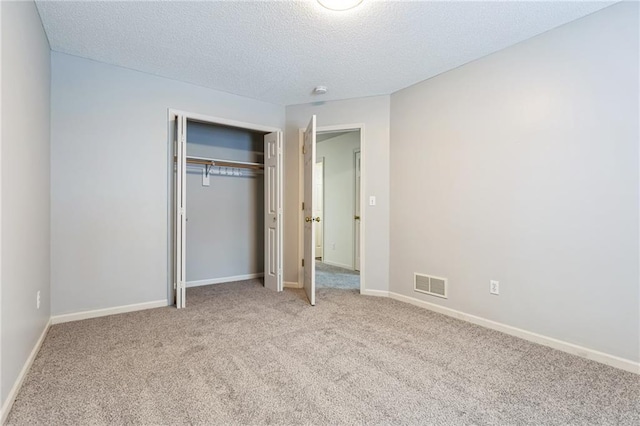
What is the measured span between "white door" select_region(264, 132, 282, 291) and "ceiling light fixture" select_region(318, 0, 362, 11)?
78.7 inches

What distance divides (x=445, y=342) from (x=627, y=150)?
1.79 m

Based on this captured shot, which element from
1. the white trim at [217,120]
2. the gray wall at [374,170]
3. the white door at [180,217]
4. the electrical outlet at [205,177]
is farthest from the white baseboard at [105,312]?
the gray wall at [374,170]

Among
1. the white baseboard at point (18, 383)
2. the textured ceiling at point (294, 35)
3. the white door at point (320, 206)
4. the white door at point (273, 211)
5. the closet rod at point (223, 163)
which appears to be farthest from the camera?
the white door at point (320, 206)

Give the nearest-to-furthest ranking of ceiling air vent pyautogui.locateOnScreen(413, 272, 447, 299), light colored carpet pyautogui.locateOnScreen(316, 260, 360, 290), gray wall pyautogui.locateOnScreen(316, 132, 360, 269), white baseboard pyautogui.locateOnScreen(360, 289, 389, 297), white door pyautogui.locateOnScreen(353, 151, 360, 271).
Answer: ceiling air vent pyautogui.locateOnScreen(413, 272, 447, 299) < white baseboard pyautogui.locateOnScreen(360, 289, 389, 297) < light colored carpet pyautogui.locateOnScreen(316, 260, 360, 290) < white door pyautogui.locateOnScreen(353, 151, 360, 271) < gray wall pyautogui.locateOnScreen(316, 132, 360, 269)

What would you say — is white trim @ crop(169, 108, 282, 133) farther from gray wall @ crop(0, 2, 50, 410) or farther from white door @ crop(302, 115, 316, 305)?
gray wall @ crop(0, 2, 50, 410)

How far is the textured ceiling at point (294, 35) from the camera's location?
7.25 ft

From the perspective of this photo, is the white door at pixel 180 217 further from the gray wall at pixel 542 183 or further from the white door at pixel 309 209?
the gray wall at pixel 542 183

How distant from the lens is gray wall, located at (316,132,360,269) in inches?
222

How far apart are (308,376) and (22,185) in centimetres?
207

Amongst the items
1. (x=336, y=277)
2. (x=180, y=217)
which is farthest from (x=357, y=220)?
(x=180, y=217)

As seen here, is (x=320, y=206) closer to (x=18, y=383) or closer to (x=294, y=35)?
(x=294, y=35)

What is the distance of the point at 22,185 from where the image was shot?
1903 mm

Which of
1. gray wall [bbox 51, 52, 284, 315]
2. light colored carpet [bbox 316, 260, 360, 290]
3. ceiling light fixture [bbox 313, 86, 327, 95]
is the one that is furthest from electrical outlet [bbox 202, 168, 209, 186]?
light colored carpet [bbox 316, 260, 360, 290]

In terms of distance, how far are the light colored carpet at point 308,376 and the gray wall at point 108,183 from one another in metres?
0.40
